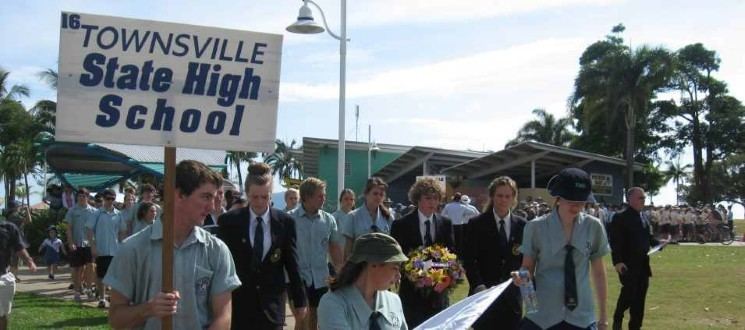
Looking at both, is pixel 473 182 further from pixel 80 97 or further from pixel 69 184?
pixel 80 97

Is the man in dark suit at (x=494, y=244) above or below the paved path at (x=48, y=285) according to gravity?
above

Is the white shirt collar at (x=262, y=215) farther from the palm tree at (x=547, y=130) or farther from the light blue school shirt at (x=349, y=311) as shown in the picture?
the palm tree at (x=547, y=130)

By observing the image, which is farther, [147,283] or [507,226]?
[507,226]

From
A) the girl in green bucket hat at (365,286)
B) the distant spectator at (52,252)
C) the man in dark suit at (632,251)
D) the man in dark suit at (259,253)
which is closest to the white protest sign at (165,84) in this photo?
the girl in green bucket hat at (365,286)

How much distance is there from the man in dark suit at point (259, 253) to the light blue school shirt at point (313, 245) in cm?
222

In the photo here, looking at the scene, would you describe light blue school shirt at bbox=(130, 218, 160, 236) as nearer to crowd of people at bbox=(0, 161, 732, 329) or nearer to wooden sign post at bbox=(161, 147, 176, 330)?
crowd of people at bbox=(0, 161, 732, 329)

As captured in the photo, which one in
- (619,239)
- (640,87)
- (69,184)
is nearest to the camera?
(619,239)

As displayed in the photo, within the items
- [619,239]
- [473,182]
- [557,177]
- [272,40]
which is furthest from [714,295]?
[473,182]

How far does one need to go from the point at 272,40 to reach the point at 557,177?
2500 millimetres

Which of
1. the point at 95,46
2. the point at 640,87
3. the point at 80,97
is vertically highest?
the point at 640,87

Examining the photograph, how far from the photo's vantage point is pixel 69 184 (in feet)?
Answer: 84.1

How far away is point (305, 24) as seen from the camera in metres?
16.9

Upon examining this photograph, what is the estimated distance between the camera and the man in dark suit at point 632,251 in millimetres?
9875

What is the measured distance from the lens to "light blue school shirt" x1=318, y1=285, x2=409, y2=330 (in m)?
3.69
